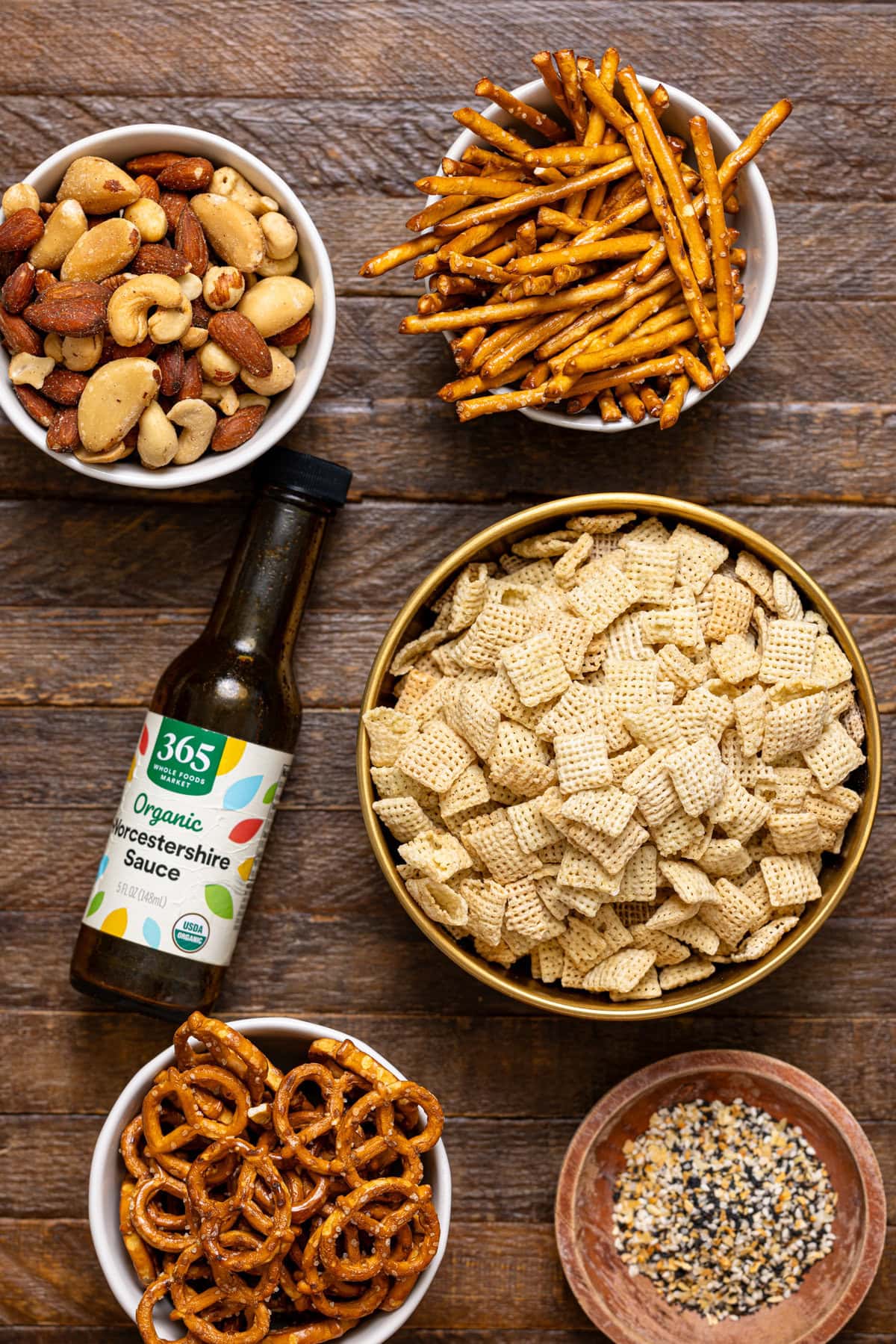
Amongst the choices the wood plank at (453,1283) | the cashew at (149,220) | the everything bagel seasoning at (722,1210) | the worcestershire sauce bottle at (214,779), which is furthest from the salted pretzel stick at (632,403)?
the wood plank at (453,1283)

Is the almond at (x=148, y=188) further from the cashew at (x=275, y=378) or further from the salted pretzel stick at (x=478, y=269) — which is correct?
the salted pretzel stick at (x=478, y=269)

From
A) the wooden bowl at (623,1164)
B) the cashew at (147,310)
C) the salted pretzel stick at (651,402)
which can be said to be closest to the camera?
the cashew at (147,310)

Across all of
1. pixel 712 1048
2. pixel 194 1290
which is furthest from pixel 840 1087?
pixel 194 1290

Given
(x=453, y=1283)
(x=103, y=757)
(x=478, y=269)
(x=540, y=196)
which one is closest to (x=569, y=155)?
(x=540, y=196)

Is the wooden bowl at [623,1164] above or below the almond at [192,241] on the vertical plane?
below

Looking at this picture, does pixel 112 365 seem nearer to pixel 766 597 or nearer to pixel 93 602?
pixel 93 602

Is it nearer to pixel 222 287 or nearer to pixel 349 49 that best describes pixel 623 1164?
pixel 222 287

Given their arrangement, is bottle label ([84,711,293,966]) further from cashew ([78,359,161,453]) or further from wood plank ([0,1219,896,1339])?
wood plank ([0,1219,896,1339])
